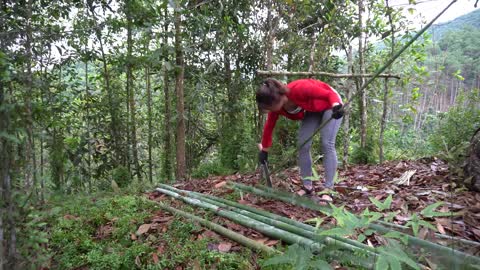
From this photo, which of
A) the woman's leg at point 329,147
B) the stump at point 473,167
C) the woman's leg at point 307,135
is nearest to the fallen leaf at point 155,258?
the woman's leg at point 307,135

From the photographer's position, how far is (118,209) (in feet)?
10.7

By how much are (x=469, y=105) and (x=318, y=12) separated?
10.3ft

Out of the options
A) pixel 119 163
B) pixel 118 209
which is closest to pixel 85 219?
pixel 118 209

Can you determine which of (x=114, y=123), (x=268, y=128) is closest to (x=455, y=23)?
(x=268, y=128)

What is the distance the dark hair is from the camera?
9.44 ft

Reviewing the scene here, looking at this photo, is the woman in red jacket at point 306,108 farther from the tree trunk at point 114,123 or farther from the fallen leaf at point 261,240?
the tree trunk at point 114,123

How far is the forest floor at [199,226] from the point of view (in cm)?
223

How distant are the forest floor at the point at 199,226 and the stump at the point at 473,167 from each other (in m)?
0.10

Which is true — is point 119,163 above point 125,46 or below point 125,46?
below

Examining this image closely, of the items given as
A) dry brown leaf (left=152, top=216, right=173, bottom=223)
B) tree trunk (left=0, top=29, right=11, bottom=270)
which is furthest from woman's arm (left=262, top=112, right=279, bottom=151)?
tree trunk (left=0, top=29, right=11, bottom=270)

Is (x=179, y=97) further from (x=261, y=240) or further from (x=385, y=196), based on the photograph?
(x=385, y=196)

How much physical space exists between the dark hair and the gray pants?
18.1 inches

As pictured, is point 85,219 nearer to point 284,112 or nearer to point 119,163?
point 284,112

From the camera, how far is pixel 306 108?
307 centimetres
